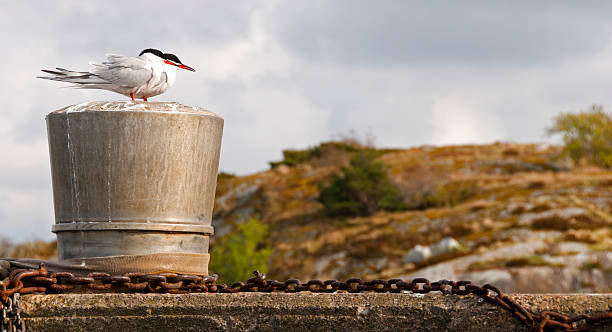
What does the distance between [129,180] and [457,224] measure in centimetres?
2702

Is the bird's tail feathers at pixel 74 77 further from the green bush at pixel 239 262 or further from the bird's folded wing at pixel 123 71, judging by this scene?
the green bush at pixel 239 262

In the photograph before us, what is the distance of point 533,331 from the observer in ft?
9.52

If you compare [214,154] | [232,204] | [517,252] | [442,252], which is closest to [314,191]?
[232,204]

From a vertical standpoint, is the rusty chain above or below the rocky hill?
above

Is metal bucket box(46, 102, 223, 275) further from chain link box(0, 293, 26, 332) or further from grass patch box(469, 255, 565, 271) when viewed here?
grass patch box(469, 255, 565, 271)

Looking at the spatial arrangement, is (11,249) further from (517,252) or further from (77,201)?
(77,201)

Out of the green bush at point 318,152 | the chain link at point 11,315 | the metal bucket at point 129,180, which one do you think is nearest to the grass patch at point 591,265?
the metal bucket at point 129,180

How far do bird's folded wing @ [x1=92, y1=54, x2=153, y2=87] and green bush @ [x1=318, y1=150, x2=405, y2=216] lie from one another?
3192cm

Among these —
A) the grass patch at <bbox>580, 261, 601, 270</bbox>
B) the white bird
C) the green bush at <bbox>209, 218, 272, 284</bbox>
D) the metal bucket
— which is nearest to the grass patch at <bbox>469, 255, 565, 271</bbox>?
the grass patch at <bbox>580, 261, 601, 270</bbox>

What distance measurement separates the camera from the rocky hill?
903 inches

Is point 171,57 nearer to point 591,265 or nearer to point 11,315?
point 11,315

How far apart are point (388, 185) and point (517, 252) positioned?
1310cm

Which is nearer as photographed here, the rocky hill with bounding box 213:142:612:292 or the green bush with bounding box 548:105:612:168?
the rocky hill with bounding box 213:142:612:292

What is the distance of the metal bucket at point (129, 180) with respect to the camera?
369 centimetres
